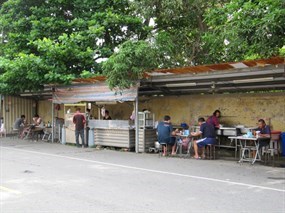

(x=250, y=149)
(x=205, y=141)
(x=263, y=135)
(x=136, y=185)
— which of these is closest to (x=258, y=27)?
(x=263, y=135)

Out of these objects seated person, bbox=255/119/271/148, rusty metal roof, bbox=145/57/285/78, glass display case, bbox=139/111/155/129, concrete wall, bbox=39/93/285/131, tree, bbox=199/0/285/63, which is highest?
tree, bbox=199/0/285/63

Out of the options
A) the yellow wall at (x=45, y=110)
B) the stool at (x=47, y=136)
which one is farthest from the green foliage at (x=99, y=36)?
the yellow wall at (x=45, y=110)

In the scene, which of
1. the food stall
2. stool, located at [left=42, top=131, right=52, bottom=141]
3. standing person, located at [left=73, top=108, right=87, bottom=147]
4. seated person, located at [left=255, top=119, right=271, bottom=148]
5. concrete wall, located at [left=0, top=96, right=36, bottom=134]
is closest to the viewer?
seated person, located at [left=255, top=119, right=271, bottom=148]

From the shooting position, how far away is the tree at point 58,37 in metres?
17.6

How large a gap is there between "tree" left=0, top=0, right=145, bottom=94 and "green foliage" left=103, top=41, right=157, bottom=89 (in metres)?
4.12

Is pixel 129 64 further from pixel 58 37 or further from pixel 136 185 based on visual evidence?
pixel 58 37

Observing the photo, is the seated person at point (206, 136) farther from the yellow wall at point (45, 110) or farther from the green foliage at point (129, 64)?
the yellow wall at point (45, 110)

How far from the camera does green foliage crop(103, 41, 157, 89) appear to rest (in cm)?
1348

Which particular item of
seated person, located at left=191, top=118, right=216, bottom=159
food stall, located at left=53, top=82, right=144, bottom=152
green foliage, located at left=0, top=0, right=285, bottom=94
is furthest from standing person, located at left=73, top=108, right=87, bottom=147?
seated person, located at left=191, top=118, right=216, bottom=159

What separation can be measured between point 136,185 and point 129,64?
19.3ft

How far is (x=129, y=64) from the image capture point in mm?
13531

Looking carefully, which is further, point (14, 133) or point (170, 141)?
point (14, 133)

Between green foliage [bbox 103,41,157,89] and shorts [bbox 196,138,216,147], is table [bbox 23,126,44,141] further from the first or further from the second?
shorts [bbox 196,138,216,147]

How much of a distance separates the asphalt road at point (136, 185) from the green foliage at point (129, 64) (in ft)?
9.17
